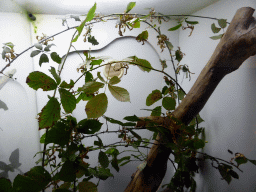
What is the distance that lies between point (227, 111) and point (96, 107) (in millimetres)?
636

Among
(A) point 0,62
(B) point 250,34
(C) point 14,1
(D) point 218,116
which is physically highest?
(C) point 14,1

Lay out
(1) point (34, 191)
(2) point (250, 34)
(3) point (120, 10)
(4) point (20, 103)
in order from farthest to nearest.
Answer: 1. (3) point (120, 10)
2. (4) point (20, 103)
3. (2) point (250, 34)
4. (1) point (34, 191)

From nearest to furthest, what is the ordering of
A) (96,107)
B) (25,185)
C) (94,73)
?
(25,185)
(96,107)
(94,73)

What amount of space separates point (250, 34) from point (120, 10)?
0.67 m

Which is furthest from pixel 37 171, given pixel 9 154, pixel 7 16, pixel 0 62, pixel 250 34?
pixel 250 34

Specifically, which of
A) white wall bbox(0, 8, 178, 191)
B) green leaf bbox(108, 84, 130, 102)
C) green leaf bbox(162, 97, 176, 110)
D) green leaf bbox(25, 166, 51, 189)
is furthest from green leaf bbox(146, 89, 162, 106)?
green leaf bbox(25, 166, 51, 189)

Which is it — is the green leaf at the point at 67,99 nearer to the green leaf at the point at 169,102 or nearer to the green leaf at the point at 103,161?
the green leaf at the point at 103,161

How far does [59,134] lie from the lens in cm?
46

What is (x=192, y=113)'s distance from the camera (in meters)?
0.78

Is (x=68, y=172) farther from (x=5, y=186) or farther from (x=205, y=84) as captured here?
(x=205, y=84)

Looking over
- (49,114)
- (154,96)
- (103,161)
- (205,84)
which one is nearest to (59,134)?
(49,114)

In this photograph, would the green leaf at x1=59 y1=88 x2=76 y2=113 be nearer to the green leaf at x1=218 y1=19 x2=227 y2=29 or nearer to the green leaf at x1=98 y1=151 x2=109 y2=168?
the green leaf at x1=98 y1=151 x2=109 y2=168

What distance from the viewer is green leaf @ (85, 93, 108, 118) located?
0.49 m

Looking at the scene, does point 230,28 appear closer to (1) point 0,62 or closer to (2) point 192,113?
(2) point 192,113
